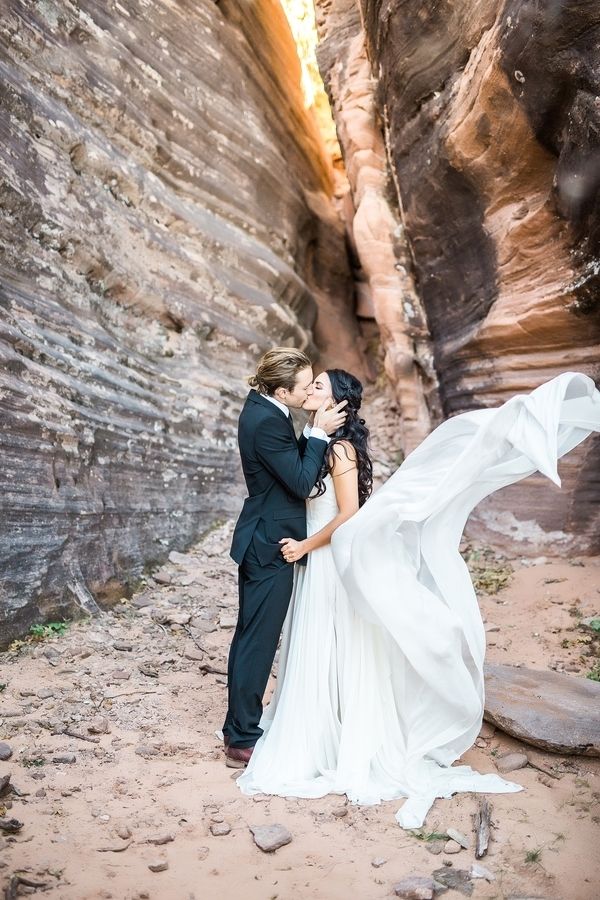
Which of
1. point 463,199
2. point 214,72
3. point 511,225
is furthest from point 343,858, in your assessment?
point 214,72

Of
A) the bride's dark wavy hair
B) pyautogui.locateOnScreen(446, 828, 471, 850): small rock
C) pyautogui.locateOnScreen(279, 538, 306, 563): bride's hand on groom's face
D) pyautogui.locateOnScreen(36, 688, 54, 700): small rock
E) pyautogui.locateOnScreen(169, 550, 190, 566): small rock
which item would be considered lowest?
pyautogui.locateOnScreen(446, 828, 471, 850): small rock

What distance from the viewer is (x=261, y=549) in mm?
3857

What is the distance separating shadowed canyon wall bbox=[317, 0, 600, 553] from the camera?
616cm

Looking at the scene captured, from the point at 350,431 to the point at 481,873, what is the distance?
7.05ft

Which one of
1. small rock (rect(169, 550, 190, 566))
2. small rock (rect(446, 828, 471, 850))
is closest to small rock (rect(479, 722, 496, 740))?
small rock (rect(446, 828, 471, 850))

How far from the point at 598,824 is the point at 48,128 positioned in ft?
23.0

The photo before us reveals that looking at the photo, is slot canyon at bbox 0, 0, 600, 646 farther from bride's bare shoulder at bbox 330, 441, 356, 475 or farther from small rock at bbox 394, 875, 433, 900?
small rock at bbox 394, 875, 433, 900

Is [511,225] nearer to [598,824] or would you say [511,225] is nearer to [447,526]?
[447,526]

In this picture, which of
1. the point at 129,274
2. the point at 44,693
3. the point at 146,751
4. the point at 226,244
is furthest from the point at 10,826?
the point at 226,244

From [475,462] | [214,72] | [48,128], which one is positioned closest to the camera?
[475,462]

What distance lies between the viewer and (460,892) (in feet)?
8.83

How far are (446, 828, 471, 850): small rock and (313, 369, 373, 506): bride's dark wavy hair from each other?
67.7 inches

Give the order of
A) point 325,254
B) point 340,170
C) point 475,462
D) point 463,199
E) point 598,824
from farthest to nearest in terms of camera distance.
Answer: point 340,170, point 325,254, point 463,199, point 475,462, point 598,824

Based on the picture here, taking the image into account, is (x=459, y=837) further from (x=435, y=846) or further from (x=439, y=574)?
(x=439, y=574)
